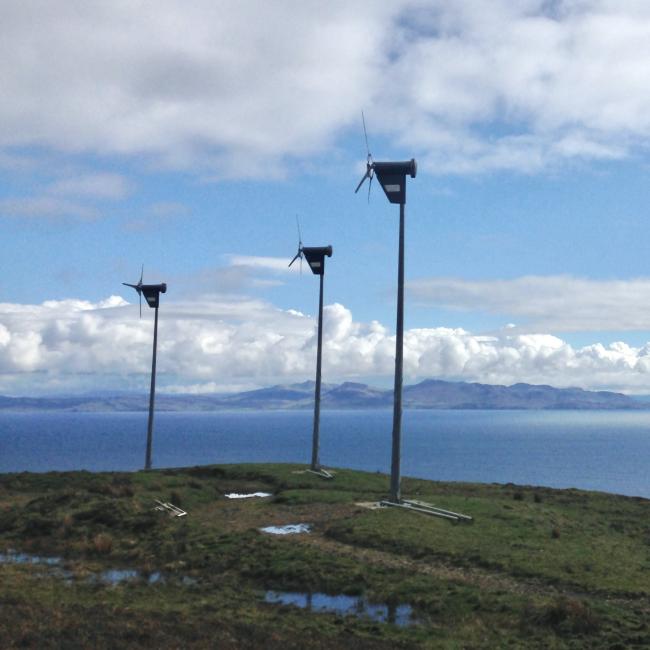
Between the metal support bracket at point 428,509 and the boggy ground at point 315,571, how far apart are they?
836 millimetres

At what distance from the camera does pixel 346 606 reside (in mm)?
24844

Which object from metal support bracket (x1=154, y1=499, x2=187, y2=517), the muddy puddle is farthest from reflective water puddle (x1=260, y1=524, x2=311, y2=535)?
the muddy puddle

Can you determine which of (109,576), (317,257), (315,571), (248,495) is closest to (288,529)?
(315,571)

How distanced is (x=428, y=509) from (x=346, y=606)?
16.5 meters

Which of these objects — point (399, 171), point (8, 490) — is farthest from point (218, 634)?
point (8, 490)

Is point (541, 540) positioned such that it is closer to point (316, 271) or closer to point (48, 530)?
point (48, 530)

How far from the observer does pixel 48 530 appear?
121 feet

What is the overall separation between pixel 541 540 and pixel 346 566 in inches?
392

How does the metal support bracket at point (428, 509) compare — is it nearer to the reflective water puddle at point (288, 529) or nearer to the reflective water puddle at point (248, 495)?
the reflective water puddle at point (288, 529)

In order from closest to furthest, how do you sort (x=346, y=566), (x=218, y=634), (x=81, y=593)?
(x=218, y=634) → (x=81, y=593) → (x=346, y=566)

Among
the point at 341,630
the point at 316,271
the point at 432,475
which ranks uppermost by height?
the point at 316,271

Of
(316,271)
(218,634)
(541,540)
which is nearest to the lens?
(218,634)

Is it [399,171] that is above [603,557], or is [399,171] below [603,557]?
above

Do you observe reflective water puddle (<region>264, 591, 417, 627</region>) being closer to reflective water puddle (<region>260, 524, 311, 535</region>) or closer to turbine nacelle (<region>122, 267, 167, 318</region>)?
reflective water puddle (<region>260, 524, 311, 535</region>)
